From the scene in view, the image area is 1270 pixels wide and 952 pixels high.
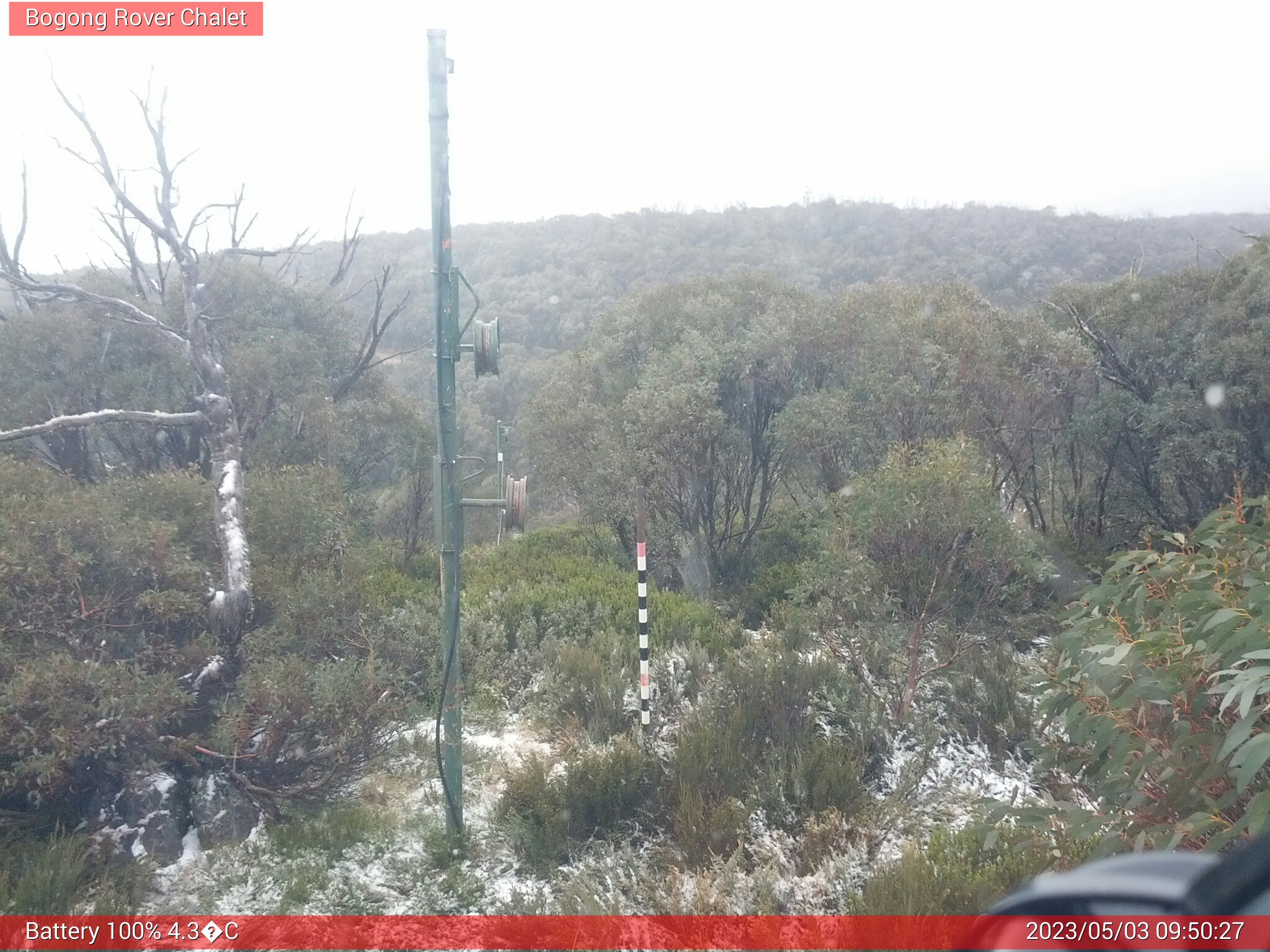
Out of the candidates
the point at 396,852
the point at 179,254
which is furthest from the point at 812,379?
the point at 396,852

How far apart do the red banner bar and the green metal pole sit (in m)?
0.81

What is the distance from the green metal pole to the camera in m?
4.66

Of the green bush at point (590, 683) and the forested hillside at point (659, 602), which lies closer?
the forested hillside at point (659, 602)

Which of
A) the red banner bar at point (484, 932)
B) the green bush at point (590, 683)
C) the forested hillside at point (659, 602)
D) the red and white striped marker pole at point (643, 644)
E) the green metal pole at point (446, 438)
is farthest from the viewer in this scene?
the green bush at point (590, 683)

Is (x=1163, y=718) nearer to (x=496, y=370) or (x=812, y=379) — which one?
(x=496, y=370)

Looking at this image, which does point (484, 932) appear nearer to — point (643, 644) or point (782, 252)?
point (643, 644)

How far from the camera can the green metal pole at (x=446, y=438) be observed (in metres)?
4.66

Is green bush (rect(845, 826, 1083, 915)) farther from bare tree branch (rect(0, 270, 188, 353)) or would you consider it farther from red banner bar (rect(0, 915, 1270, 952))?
bare tree branch (rect(0, 270, 188, 353))

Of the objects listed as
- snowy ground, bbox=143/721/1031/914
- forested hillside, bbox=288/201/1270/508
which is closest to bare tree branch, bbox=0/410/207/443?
snowy ground, bbox=143/721/1031/914

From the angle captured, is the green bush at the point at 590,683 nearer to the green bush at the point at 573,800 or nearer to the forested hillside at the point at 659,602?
the forested hillside at the point at 659,602

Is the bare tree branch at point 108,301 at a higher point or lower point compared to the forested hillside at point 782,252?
lower

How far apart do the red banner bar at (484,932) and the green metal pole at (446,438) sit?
0.81 m

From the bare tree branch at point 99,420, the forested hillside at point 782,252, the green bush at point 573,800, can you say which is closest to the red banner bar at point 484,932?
the green bush at point 573,800

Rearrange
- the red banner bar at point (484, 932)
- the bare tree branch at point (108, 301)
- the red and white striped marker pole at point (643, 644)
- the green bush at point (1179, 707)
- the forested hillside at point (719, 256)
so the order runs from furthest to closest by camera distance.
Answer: the forested hillside at point (719, 256), the bare tree branch at point (108, 301), the red and white striped marker pole at point (643, 644), the red banner bar at point (484, 932), the green bush at point (1179, 707)
